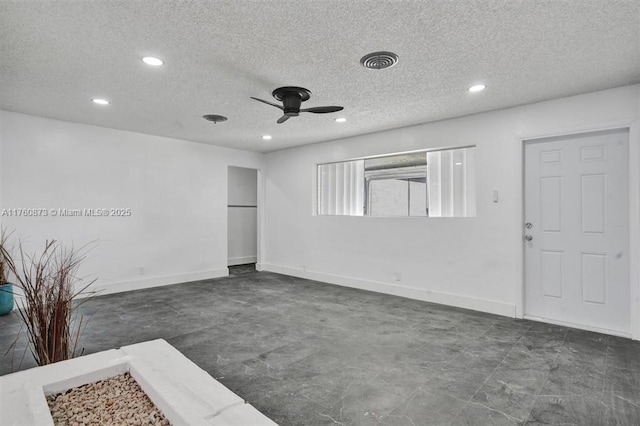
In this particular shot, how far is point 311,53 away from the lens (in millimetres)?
2707

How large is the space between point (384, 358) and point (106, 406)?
216 centimetres

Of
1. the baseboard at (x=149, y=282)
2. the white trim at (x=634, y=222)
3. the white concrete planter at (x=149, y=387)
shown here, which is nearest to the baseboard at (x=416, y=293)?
the white trim at (x=634, y=222)

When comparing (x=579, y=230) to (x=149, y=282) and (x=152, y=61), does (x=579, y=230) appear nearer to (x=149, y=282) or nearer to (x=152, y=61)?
(x=152, y=61)

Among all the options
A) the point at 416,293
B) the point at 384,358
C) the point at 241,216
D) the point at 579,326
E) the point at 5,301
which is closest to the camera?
the point at 384,358

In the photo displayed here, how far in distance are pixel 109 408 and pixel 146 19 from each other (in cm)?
234

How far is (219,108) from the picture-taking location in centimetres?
414

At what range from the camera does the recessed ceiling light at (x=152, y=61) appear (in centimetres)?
280

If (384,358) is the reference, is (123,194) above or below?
above

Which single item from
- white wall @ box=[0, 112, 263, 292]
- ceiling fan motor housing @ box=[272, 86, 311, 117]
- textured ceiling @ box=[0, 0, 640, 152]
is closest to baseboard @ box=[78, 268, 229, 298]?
white wall @ box=[0, 112, 263, 292]

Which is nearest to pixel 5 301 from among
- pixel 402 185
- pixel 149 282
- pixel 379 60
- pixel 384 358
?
pixel 149 282

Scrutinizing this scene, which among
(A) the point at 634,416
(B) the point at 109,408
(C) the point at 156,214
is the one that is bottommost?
(A) the point at 634,416

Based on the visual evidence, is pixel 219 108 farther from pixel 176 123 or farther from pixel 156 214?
pixel 156 214

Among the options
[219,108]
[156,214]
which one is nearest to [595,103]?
[219,108]

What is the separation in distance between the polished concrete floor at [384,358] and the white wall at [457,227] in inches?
15.6
